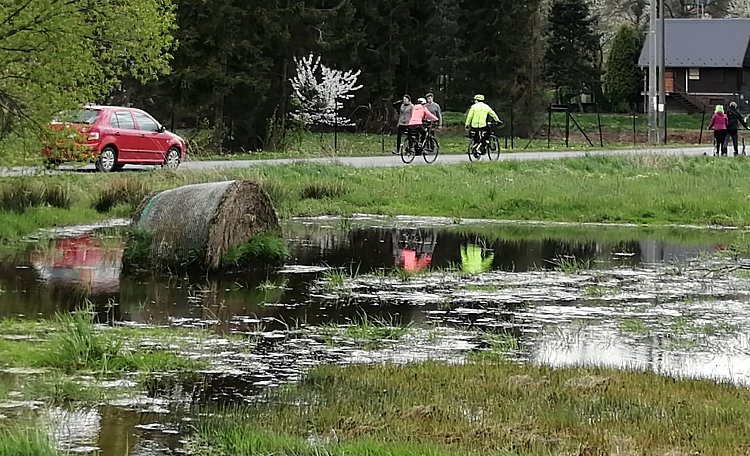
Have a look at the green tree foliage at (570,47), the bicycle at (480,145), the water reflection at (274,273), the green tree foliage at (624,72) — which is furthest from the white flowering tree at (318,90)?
the water reflection at (274,273)

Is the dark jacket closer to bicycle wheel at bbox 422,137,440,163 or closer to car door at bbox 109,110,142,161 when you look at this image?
bicycle wheel at bbox 422,137,440,163

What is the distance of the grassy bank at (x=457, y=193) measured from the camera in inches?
880

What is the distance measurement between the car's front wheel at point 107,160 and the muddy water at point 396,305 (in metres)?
10.7

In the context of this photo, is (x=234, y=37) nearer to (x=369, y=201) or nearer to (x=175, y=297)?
(x=369, y=201)

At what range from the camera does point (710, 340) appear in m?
10.5

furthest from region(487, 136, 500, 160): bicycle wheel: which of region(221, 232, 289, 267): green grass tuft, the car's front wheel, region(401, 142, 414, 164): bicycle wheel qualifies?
region(221, 232, 289, 267): green grass tuft

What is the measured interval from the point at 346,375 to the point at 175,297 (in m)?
4.42

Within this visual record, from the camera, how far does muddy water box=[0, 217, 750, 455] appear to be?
8.61 metres

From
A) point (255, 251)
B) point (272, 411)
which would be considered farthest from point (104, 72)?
point (272, 411)

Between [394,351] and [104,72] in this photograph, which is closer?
[394,351]

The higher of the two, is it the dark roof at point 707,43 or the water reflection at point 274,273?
the dark roof at point 707,43

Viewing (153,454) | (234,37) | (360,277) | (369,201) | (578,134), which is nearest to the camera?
(153,454)

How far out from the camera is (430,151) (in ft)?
109

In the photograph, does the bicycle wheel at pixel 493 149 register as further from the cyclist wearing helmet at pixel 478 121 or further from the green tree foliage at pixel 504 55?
the green tree foliage at pixel 504 55
